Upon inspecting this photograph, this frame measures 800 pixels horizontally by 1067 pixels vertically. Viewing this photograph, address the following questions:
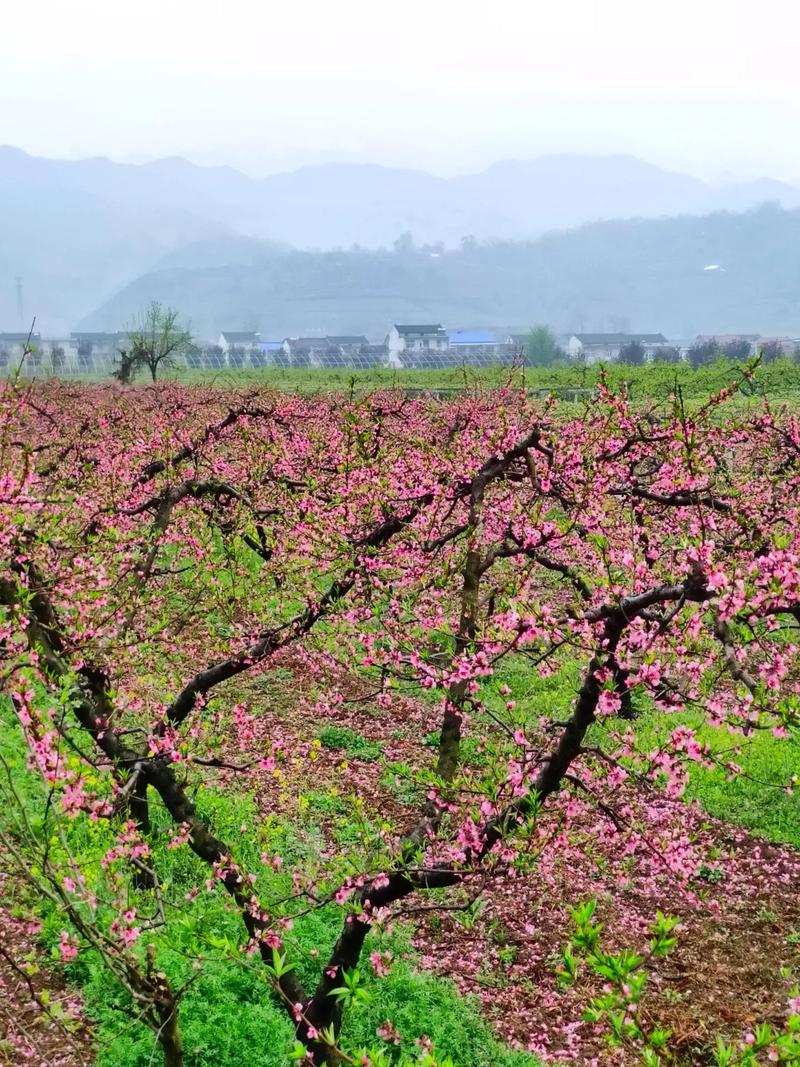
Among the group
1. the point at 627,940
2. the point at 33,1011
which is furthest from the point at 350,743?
the point at 33,1011

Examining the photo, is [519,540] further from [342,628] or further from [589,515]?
[342,628]

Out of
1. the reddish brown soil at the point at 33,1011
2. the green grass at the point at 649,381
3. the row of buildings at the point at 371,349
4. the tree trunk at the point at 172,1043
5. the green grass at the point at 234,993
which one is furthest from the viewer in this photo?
the row of buildings at the point at 371,349

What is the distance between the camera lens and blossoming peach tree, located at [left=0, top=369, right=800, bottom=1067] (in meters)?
5.95

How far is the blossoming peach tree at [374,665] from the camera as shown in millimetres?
5953

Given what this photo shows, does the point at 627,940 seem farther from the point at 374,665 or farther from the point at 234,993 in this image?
the point at 234,993

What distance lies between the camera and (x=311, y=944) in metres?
8.62

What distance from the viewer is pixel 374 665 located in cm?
912

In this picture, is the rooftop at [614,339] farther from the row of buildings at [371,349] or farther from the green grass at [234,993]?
the green grass at [234,993]

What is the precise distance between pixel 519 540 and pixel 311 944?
19.3 ft

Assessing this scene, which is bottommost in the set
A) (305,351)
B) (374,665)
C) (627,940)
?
(627,940)

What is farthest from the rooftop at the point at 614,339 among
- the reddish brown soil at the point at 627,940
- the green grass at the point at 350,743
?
the reddish brown soil at the point at 627,940

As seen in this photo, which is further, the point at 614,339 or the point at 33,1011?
the point at 614,339

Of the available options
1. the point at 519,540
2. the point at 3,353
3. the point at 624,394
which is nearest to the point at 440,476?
the point at 519,540

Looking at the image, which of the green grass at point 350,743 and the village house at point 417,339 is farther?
the village house at point 417,339
